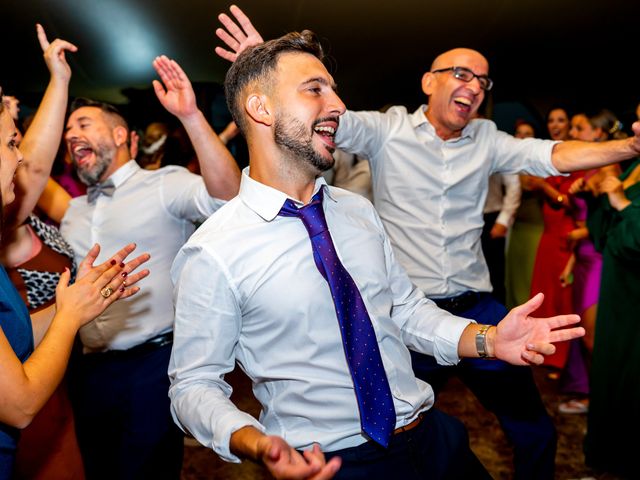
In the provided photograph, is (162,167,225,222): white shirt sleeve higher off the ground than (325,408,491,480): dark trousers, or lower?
higher

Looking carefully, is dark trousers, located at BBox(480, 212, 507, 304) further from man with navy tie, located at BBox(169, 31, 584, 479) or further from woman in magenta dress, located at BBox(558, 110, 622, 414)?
man with navy tie, located at BBox(169, 31, 584, 479)

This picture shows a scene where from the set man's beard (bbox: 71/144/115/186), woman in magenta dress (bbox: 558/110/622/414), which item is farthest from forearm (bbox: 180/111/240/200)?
woman in magenta dress (bbox: 558/110/622/414)

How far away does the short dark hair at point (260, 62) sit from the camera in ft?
3.93

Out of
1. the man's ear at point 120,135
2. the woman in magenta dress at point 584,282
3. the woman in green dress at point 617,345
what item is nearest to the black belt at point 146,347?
the man's ear at point 120,135

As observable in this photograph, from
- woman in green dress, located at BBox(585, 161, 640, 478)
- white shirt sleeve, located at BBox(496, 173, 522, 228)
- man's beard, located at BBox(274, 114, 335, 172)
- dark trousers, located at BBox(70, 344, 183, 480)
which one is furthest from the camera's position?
white shirt sleeve, located at BBox(496, 173, 522, 228)

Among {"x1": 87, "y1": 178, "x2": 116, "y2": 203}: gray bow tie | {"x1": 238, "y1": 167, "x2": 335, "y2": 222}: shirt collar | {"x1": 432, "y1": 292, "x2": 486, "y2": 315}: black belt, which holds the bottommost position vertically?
{"x1": 432, "y1": 292, "x2": 486, "y2": 315}: black belt

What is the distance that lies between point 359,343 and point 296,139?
1.53ft

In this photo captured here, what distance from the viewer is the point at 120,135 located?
207cm

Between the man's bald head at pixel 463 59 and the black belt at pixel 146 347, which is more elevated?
the man's bald head at pixel 463 59

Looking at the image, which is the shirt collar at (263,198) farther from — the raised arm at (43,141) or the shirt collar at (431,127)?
the shirt collar at (431,127)

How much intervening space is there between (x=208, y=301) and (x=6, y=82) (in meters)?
3.75

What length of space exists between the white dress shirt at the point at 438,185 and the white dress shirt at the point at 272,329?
885 mm

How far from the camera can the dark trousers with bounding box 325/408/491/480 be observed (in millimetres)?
1031

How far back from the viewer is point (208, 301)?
1.04 metres
